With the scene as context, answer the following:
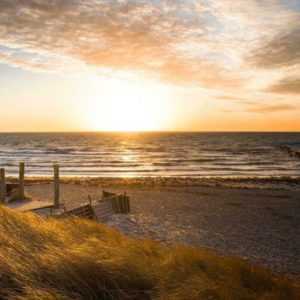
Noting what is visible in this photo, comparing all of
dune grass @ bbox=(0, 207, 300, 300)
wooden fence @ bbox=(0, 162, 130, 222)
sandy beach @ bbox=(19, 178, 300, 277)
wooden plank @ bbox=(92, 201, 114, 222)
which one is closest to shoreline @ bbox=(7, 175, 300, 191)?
sandy beach @ bbox=(19, 178, 300, 277)

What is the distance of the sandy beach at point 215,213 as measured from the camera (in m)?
13.7

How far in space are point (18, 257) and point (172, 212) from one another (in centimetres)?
1526

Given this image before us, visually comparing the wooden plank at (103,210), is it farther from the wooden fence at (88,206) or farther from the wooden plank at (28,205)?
the wooden plank at (28,205)

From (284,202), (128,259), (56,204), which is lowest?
(284,202)

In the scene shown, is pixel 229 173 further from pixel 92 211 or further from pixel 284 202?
pixel 92 211

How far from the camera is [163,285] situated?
5590 mm

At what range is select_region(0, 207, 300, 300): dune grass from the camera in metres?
4.98

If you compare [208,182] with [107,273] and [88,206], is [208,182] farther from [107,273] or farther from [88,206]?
[107,273]

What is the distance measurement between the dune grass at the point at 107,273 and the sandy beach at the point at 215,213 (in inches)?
219

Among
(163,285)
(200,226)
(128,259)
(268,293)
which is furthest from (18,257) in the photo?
(200,226)

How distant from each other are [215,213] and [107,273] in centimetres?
1547

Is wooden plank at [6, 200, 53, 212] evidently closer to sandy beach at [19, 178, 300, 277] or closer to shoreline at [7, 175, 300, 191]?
sandy beach at [19, 178, 300, 277]

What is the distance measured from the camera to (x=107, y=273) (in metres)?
5.58

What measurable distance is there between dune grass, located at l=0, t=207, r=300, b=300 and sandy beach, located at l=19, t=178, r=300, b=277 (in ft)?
18.3
